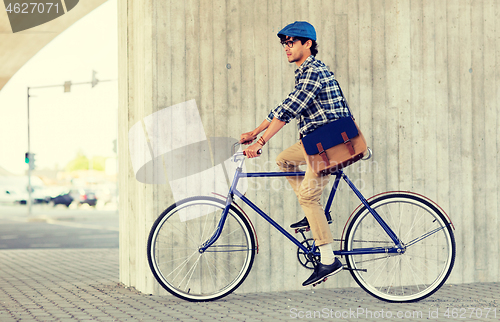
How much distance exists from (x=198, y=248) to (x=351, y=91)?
2128mm

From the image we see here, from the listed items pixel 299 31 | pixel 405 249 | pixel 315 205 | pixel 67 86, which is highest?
pixel 67 86

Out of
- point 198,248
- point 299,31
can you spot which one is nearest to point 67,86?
point 198,248

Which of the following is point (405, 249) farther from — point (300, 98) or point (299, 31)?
point (299, 31)

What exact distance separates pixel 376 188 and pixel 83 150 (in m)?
130

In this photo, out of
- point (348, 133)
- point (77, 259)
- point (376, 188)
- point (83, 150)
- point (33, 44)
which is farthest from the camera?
point (83, 150)

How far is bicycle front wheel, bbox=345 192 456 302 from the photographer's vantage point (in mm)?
4301

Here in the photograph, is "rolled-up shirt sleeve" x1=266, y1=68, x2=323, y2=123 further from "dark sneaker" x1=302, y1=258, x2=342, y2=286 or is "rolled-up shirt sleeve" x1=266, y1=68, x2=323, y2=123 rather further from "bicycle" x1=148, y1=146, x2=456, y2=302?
"dark sneaker" x1=302, y1=258, x2=342, y2=286

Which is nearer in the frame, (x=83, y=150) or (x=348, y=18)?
(x=348, y=18)

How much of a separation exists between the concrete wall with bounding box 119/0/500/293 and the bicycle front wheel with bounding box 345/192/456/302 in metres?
0.36

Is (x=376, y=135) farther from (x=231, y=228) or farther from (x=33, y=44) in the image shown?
(x=33, y=44)


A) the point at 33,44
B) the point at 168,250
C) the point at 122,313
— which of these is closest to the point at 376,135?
the point at 168,250

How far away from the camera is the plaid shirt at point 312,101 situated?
4.04 m

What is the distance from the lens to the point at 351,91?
17.4 feet

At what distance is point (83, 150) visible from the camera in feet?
424
